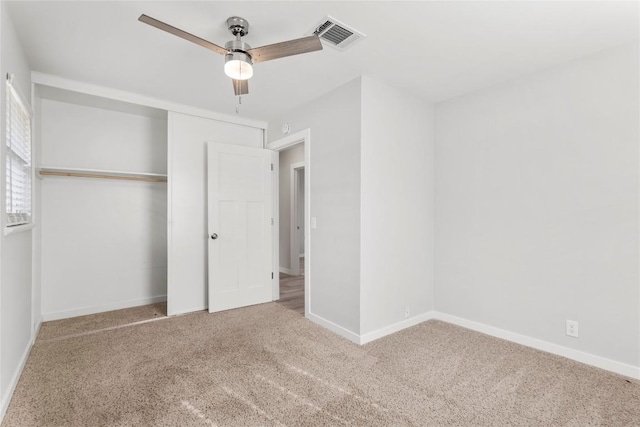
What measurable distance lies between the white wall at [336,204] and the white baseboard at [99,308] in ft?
7.01

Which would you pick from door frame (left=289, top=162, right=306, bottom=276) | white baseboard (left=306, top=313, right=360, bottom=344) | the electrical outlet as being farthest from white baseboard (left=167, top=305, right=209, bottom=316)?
the electrical outlet

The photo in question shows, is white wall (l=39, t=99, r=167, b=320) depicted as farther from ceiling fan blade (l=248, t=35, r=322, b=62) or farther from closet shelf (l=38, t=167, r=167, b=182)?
ceiling fan blade (l=248, t=35, r=322, b=62)

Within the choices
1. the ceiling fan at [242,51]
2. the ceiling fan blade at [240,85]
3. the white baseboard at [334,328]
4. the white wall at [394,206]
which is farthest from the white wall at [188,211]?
the white wall at [394,206]

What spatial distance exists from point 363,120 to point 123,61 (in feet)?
6.77

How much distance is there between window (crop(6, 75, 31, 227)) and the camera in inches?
82.8

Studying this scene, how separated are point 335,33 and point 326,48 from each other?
9.4 inches

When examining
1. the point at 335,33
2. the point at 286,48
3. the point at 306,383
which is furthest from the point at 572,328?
the point at 286,48

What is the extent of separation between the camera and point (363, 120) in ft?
9.48

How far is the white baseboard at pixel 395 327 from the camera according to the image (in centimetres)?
289

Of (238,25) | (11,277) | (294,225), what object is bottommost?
(11,277)

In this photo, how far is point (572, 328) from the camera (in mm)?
2557

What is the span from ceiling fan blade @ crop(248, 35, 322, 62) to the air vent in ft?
0.90

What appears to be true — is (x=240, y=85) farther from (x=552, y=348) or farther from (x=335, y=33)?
(x=552, y=348)

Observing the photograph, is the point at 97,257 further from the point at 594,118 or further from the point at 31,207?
the point at 594,118
